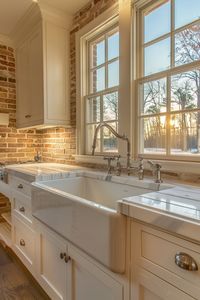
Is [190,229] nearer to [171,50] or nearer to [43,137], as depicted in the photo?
[171,50]

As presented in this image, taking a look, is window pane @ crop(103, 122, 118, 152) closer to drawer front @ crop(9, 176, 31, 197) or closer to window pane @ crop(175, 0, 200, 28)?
drawer front @ crop(9, 176, 31, 197)

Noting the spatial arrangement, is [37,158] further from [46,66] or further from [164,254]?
[164,254]

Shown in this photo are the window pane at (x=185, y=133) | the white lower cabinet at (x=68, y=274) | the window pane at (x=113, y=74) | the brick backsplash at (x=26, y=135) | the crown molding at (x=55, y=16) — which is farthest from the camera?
the brick backsplash at (x=26, y=135)

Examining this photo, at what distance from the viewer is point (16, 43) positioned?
2857 mm

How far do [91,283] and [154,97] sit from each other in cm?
135

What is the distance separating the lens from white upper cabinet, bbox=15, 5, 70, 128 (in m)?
2.31

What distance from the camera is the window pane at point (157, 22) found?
5.40 feet

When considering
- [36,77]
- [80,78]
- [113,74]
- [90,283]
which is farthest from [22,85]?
[90,283]

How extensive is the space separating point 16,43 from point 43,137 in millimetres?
1282

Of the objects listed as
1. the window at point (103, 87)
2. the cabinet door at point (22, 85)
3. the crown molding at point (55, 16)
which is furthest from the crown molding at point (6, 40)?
the window at point (103, 87)

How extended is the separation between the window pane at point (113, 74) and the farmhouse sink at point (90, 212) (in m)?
0.92

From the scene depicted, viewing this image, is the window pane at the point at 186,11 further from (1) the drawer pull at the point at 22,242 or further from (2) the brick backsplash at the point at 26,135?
(1) the drawer pull at the point at 22,242

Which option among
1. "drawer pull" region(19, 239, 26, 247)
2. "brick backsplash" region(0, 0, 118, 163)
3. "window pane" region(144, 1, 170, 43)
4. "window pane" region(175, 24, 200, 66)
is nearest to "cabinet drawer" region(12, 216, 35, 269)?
"drawer pull" region(19, 239, 26, 247)

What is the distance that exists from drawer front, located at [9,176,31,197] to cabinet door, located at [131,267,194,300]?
1152 mm
